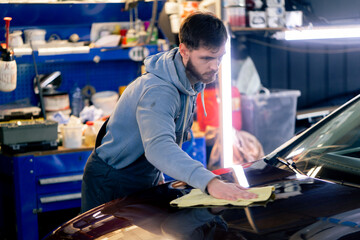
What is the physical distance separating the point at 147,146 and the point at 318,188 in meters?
0.67

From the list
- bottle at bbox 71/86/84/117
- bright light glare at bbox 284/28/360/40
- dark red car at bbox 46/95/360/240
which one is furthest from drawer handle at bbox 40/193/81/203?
bright light glare at bbox 284/28/360/40

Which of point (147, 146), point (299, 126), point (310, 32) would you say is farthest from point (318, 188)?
point (299, 126)

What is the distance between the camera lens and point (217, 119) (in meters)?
5.00

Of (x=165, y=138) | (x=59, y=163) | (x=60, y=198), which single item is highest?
(x=165, y=138)

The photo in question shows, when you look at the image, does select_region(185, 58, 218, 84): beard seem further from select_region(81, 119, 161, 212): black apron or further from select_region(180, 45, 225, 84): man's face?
select_region(81, 119, 161, 212): black apron

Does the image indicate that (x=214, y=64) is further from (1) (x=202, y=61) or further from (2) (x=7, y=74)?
(2) (x=7, y=74)

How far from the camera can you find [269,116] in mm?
5340

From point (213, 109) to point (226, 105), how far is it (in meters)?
0.62

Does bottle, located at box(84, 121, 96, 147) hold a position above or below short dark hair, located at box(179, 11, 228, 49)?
below

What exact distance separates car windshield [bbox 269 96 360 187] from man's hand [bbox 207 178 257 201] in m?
0.42

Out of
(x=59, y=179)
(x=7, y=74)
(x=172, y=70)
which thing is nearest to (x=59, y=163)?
(x=59, y=179)

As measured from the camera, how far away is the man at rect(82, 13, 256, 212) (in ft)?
6.54

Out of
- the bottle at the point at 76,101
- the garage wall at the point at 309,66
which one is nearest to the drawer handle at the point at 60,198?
the bottle at the point at 76,101

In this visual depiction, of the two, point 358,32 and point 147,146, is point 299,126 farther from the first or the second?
point 147,146
